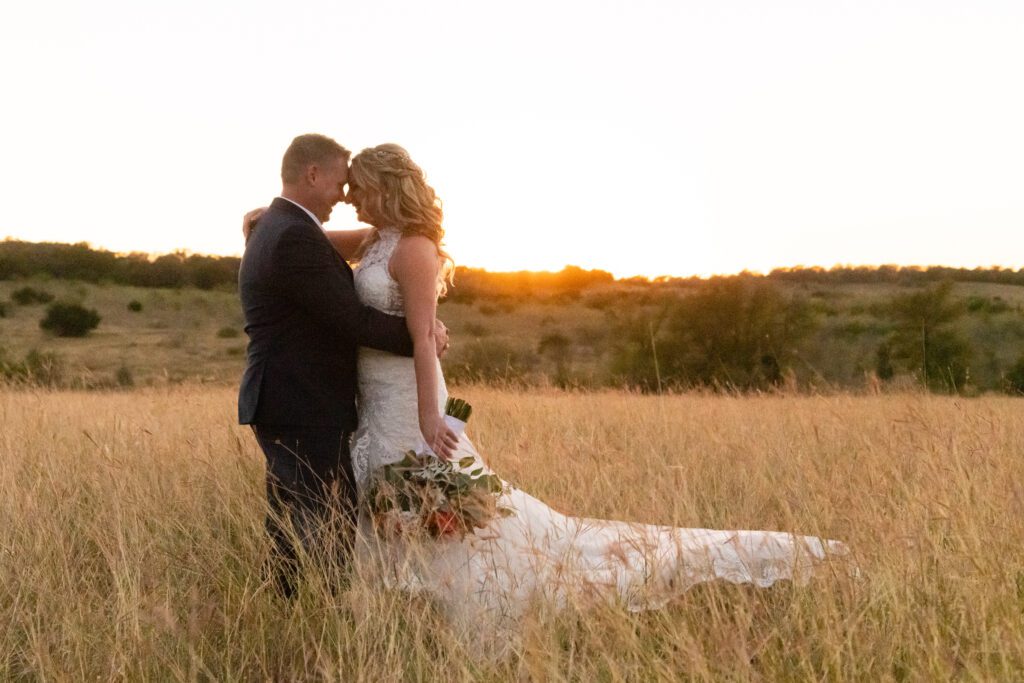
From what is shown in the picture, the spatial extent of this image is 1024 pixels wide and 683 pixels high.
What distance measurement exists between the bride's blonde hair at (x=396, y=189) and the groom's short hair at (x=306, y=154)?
0.37 feet

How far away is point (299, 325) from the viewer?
4148 millimetres

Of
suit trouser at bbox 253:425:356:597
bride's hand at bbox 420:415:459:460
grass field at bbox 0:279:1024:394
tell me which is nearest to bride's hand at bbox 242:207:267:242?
suit trouser at bbox 253:425:356:597

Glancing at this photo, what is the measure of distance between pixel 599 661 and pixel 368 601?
0.91m

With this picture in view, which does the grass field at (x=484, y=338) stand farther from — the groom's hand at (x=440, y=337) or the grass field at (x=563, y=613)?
the groom's hand at (x=440, y=337)

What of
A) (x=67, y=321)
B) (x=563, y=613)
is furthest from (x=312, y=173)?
(x=67, y=321)

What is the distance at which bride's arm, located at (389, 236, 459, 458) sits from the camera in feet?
13.4

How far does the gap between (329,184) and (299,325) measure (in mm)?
626

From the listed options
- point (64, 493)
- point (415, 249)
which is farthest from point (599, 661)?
point (64, 493)

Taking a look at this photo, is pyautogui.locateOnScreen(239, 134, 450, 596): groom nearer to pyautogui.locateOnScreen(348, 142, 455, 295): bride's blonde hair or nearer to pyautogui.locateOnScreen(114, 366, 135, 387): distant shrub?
pyautogui.locateOnScreen(348, 142, 455, 295): bride's blonde hair

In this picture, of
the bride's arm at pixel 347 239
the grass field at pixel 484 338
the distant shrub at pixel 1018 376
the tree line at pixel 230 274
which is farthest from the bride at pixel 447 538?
the tree line at pixel 230 274

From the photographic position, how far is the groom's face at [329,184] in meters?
4.16

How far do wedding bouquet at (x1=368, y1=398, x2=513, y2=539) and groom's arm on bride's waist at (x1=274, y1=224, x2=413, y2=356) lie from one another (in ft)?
1.81

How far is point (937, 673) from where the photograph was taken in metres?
2.90

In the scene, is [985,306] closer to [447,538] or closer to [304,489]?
[447,538]
